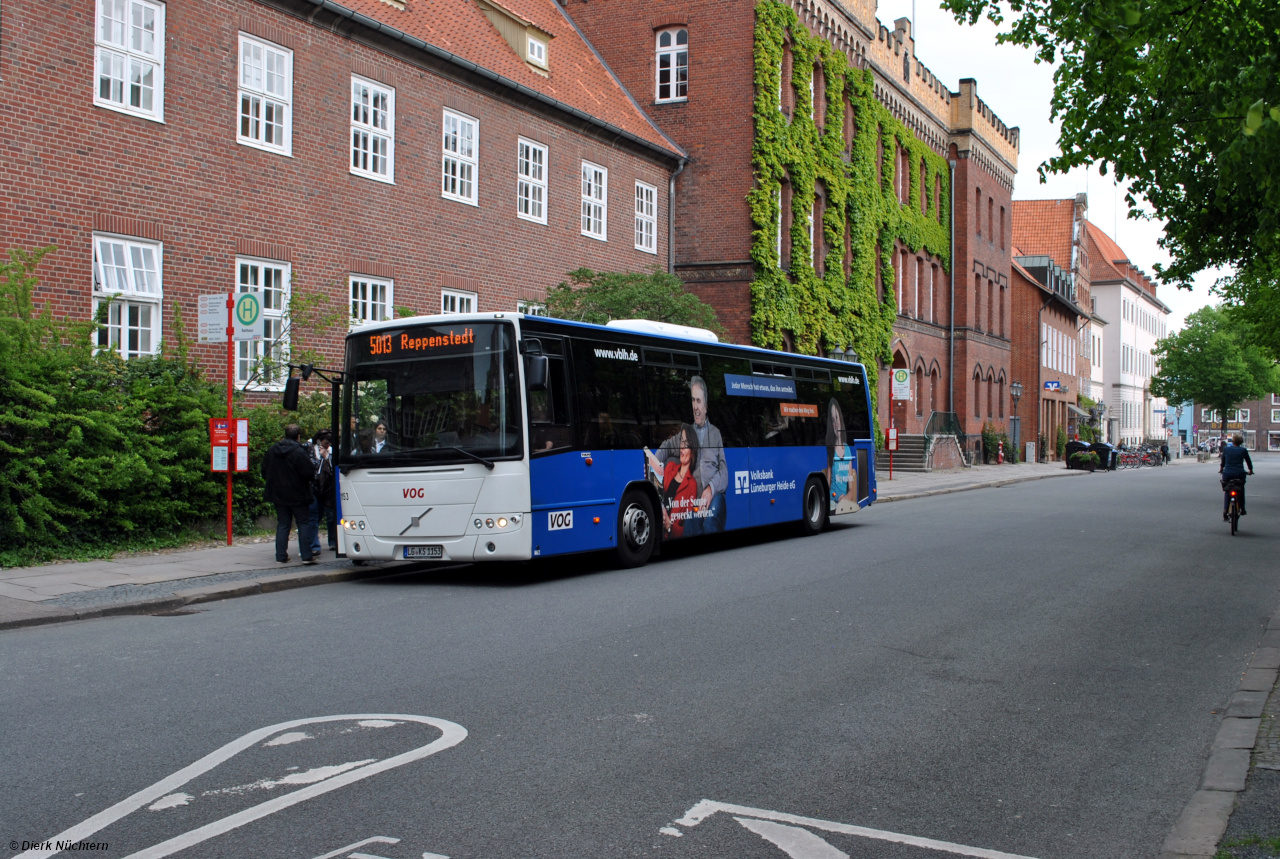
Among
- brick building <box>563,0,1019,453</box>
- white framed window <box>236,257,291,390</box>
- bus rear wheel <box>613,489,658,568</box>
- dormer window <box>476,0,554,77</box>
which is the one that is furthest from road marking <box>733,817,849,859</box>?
brick building <box>563,0,1019,453</box>

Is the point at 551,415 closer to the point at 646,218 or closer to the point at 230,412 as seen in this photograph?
the point at 230,412

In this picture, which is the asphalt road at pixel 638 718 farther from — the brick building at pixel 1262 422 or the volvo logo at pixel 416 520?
the brick building at pixel 1262 422

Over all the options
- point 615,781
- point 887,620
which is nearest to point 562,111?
point 887,620

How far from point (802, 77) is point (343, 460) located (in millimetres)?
25198

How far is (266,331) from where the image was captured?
18.4 meters

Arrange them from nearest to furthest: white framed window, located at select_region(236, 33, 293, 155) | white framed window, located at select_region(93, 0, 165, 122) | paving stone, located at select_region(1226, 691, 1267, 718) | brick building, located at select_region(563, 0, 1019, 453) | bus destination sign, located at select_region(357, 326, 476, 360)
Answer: paving stone, located at select_region(1226, 691, 1267, 718) < bus destination sign, located at select_region(357, 326, 476, 360) < white framed window, located at select_region(93, 0, 165, 122) < white framed window, located at select_region(236, 33, 293, 155) < brick building, located at select_region(563, 0, 1019, 453)

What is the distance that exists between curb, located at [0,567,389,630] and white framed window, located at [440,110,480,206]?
1116 centimetres

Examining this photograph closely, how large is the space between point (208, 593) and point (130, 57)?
9453mm

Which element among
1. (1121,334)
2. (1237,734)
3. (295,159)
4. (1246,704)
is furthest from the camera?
(1121,334)

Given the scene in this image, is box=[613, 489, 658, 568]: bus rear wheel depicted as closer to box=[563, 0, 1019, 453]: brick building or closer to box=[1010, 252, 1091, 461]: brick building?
box=[563, 0, 1019, 453]: brick building

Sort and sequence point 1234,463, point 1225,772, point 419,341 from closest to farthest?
1. point 1225,772
2. point 419,341
3. point 1234,463

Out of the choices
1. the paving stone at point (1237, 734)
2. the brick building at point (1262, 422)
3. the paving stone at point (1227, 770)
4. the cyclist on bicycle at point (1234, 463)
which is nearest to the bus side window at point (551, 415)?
the paving stone at point (1237, 734)

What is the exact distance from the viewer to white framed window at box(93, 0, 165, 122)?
15.9 metres

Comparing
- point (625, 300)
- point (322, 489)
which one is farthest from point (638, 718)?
point (625, 300)
